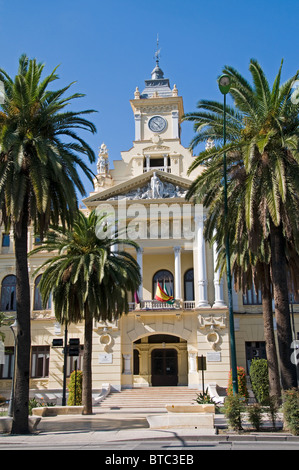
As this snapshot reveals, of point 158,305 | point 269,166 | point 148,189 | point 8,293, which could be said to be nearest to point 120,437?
point 269,166

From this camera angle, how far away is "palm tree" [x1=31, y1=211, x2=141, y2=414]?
82.8 ft

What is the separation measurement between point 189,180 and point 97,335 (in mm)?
13539

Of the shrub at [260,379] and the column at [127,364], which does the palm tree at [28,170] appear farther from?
the column at [127,364]

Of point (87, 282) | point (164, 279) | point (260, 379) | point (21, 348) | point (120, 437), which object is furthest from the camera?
point (164, 279)

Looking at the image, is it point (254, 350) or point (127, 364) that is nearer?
point (127, 364)

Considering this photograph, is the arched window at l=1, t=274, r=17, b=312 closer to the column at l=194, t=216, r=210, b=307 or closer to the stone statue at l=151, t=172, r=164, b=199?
the stone statue at l=151, t=172, r=164, b=199

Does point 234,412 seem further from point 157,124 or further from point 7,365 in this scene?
point 157,124

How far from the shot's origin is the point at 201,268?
3906 cm

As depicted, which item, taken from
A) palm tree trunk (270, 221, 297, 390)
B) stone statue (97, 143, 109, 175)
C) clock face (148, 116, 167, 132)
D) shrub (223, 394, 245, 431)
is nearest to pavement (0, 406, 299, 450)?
shrub (223, 394, 245, 431)

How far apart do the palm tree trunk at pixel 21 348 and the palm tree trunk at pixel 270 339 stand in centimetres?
1335

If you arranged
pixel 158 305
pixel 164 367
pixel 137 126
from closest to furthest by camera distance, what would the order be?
1. pixel 158 305
2. pixel 164 367
3. pixel 137 126

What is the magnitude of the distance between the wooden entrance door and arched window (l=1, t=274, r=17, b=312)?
12323 mm

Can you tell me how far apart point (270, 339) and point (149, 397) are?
1101cm
